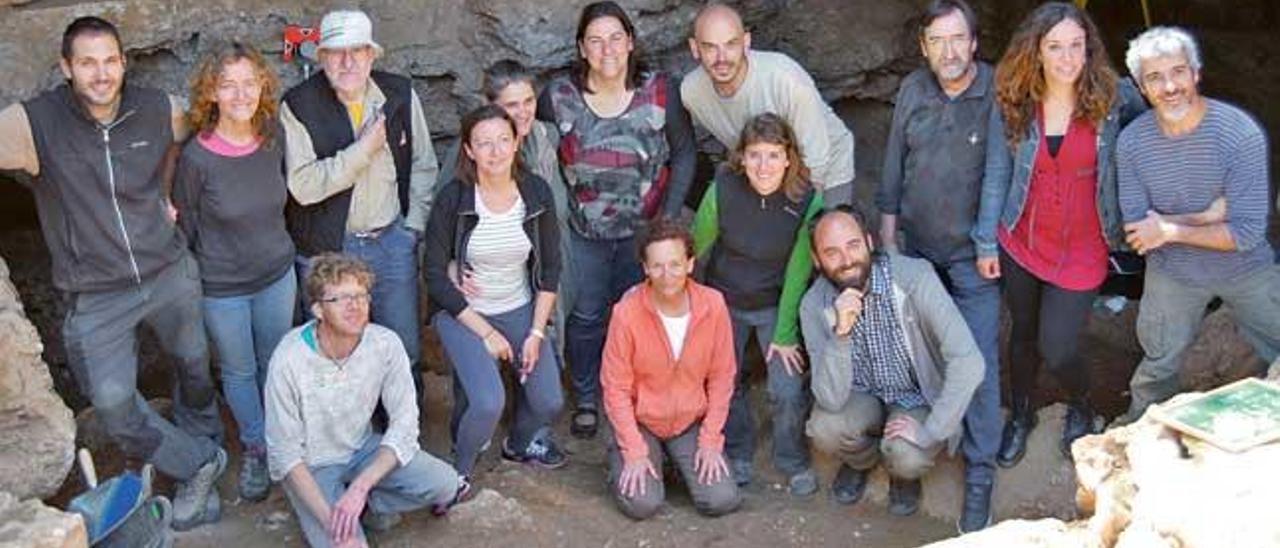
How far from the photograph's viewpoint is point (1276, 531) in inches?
129

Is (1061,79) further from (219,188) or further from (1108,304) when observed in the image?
(219,188)

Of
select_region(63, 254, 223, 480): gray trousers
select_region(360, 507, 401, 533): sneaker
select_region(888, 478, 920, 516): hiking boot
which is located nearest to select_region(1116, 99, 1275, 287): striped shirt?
select_region(888, 478, 920, 516): hiking boot

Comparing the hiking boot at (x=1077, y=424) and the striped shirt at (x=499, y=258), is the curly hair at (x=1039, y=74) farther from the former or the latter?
the striped shirt at (x=499, y=258)

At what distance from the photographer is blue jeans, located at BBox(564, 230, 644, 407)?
584 cm

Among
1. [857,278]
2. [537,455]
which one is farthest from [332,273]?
[857,278]

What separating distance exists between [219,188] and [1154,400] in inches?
124

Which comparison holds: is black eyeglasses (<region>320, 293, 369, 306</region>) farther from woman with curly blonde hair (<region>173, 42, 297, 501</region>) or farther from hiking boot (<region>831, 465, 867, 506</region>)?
hiking boot (<region>831, 465, 867, 506</region>)

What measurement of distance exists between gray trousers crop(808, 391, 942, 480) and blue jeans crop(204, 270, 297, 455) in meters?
1.89

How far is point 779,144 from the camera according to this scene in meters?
5.32

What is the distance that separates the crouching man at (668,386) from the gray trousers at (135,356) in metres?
1.42

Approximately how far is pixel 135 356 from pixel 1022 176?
3025 millimetres

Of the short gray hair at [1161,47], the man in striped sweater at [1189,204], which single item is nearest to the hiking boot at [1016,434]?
the man in striped sweater at [1189,204]

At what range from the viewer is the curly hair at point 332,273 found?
493 cm

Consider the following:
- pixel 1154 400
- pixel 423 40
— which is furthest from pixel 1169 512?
pixel 423 40
